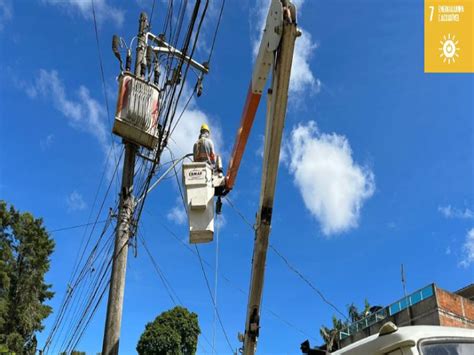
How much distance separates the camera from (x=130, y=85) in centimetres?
1005

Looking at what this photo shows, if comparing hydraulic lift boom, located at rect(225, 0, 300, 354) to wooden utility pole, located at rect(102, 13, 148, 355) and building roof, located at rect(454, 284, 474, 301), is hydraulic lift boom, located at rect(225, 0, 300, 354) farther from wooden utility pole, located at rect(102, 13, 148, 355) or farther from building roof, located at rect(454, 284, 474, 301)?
building roof, located at rect(454, 284, 474, 301)

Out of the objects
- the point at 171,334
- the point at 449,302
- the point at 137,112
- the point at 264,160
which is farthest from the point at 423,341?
the point at 171,334

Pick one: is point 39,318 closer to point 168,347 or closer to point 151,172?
point 168,347

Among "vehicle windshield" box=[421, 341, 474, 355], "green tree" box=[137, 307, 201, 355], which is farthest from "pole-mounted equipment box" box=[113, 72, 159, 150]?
"green tree" box=[137, 307, 201, 355]

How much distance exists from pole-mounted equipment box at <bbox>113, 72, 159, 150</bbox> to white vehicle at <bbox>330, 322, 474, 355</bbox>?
7.31m

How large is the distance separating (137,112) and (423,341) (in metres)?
7.82

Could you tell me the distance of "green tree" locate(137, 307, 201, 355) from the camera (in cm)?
3941

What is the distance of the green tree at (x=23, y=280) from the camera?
27828 millimetres

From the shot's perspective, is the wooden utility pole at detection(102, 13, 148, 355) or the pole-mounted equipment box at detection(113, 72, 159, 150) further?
the pole-mounted equipment box at detection(113, 72, 159, 150)

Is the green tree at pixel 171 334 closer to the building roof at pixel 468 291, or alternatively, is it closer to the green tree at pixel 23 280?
the green tree at pixel 23 280

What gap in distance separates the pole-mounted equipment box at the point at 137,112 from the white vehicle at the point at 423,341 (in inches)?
288

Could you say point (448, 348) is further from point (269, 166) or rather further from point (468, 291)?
point (468, 291)

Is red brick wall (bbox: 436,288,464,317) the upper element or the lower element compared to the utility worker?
upper

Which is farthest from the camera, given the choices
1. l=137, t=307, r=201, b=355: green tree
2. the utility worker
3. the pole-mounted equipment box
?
l=137, t=307, r=201, b=355: green tree
